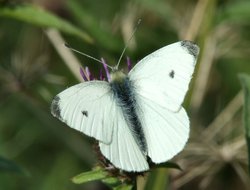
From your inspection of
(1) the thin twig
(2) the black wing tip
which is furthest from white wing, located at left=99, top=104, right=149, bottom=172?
(1) the thin twig

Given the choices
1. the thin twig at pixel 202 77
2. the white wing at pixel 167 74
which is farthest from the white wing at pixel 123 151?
the thin twig at pixel 202 77

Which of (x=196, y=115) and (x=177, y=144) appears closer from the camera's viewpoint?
(x=177, y=144)

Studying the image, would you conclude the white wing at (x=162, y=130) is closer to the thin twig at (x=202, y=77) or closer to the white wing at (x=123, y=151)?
the white wing at (x=123, y=151)

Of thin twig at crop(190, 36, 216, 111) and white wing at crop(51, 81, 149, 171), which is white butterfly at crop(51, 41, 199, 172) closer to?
white wing at crop(51, 81, 149, 171)

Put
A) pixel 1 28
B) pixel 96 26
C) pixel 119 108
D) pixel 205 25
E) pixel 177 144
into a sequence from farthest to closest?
pixel 1 28
pixel 96 26
pixel 205 25
pixel 119 108
pixel 177 144

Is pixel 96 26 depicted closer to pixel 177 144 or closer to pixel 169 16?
pixel 169 16

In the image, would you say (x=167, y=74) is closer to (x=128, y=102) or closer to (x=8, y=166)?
(x=128, y=102)

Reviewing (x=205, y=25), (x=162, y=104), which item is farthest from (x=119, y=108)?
(x=205, y=25)
